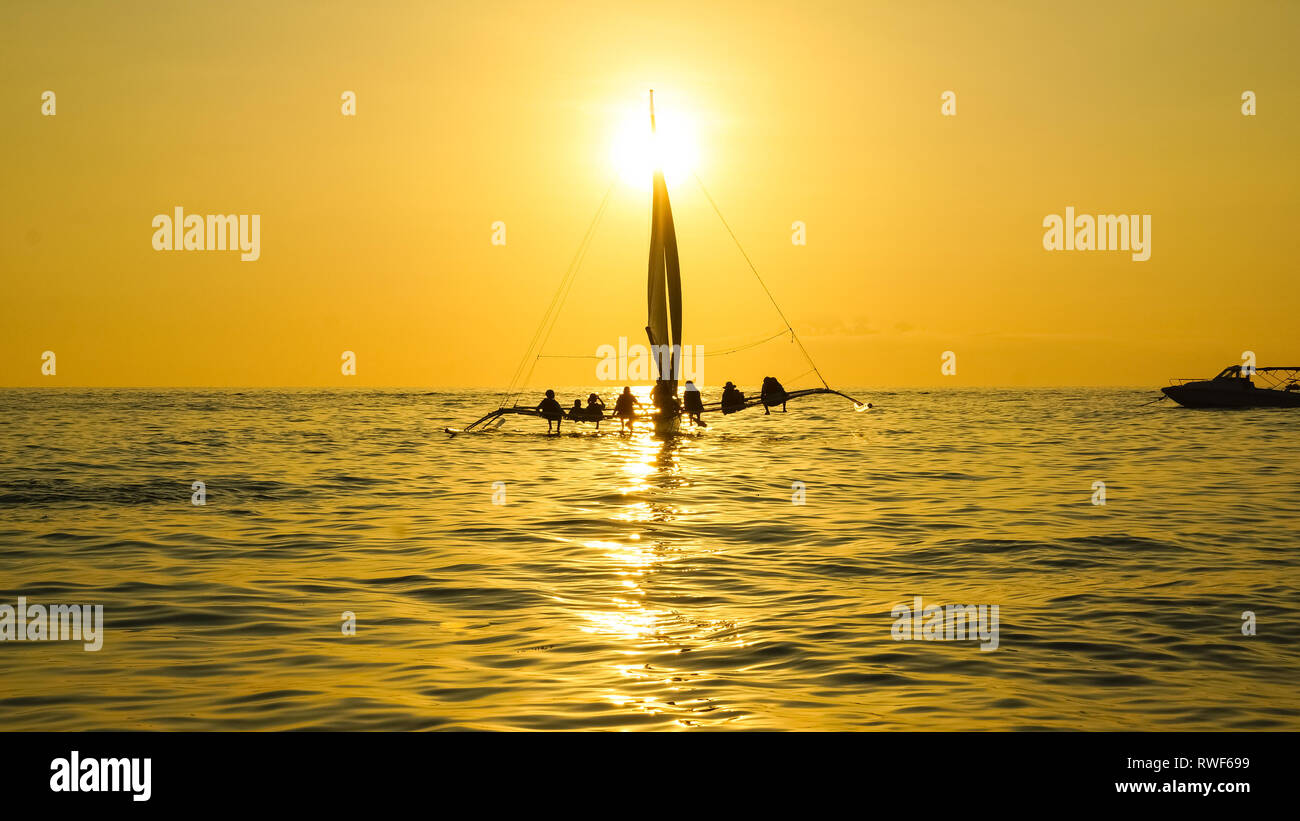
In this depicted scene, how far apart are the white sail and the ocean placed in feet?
92.1

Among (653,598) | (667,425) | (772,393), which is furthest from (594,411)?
(653,598)

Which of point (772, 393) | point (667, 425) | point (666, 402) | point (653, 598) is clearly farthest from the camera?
point (666, 402)

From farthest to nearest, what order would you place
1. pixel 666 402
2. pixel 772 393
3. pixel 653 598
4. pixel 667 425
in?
pixel 666 402 → pixel 667 425 → pixel 772 393 → pixel 653 598

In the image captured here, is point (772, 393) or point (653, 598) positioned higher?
point (772, 393)

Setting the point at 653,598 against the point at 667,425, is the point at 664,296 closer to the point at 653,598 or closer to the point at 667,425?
the point at 667,425

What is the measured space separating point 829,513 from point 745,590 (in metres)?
9.96

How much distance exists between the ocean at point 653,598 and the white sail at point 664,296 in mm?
28084

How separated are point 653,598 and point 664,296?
161 ft

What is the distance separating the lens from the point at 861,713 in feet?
29.3

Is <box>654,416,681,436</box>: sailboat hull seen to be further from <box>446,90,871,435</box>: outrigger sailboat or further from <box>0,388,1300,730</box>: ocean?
<box>0,388,1300,730</box>: ocean

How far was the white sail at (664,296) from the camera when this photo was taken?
62.2 meters

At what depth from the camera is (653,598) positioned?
46.6 feet

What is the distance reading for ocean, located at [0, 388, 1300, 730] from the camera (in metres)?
9.16
